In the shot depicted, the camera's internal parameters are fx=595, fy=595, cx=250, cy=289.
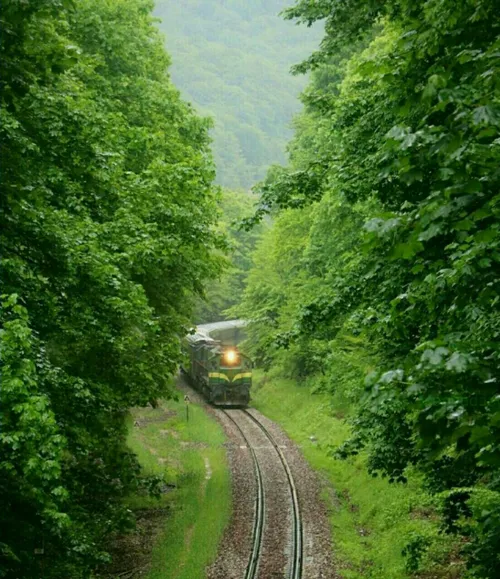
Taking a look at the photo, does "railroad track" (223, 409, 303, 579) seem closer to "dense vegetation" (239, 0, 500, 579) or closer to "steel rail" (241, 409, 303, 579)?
"steel rail" (241, 409, 303, 579)

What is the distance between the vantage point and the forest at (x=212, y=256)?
4.10 metres

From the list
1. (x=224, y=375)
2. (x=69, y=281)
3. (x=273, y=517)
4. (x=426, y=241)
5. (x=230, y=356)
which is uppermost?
(x=230, y=356)

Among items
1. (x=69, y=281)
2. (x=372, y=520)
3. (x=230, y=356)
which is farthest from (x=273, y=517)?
(x=230, y=356)

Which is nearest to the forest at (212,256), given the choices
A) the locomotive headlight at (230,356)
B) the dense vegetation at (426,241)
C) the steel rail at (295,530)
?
the dense vegetation at (426,241)

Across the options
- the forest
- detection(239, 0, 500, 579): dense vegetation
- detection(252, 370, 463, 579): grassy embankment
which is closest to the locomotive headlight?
detection(252, 370, 463, 579): grassy embankment

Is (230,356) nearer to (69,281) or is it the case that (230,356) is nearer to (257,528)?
(257,528)

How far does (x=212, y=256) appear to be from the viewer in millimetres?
17781

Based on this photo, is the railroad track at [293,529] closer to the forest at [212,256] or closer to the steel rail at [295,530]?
the steel rail at [295,530]

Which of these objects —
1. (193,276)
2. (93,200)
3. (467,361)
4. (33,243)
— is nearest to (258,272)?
(193,276)

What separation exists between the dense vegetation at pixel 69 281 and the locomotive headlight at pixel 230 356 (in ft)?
49.4

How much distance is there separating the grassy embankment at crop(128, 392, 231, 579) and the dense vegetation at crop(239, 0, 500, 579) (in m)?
5.37

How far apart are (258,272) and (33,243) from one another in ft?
92.8

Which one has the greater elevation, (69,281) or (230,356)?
(230,356)

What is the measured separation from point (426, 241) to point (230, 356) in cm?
2694
